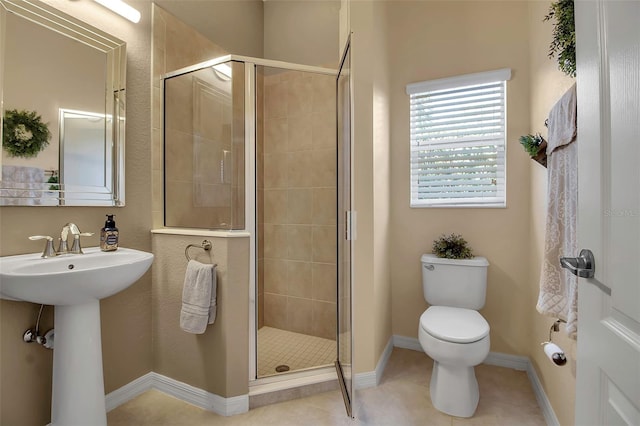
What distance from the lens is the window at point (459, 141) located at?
208 cm

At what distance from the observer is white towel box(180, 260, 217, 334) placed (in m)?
1.52

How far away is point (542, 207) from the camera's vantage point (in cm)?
167

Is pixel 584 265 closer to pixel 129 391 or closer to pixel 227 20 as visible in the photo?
pixel 129 391

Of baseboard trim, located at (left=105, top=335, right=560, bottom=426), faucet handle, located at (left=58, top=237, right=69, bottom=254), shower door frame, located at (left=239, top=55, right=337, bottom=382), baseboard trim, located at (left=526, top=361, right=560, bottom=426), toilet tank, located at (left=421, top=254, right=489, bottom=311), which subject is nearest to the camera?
faucet handle, located at (left=58, top=237, right=69, bottom=254)

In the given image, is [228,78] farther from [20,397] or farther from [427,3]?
[20,397]

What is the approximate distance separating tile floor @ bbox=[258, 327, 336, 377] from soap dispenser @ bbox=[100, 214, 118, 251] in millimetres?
969

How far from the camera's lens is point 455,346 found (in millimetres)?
1485

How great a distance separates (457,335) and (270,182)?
59.3 inches

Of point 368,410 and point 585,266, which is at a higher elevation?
point 585,266

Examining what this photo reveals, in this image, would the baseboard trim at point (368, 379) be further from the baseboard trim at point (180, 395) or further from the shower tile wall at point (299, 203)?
the baseboard trim at point (180, 395)

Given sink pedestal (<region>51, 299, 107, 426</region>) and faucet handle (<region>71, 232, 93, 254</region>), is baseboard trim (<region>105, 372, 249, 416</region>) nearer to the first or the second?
sink pedestal (<region>51, 299, 107, 426</region>)

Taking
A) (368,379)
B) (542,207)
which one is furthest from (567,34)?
(368,379)

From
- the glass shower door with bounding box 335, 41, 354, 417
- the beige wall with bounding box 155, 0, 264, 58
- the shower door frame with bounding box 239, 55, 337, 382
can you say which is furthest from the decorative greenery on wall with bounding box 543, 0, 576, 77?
the beige wall with bounding box 155, 0, 264, 58

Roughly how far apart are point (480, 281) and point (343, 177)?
3.88ft
